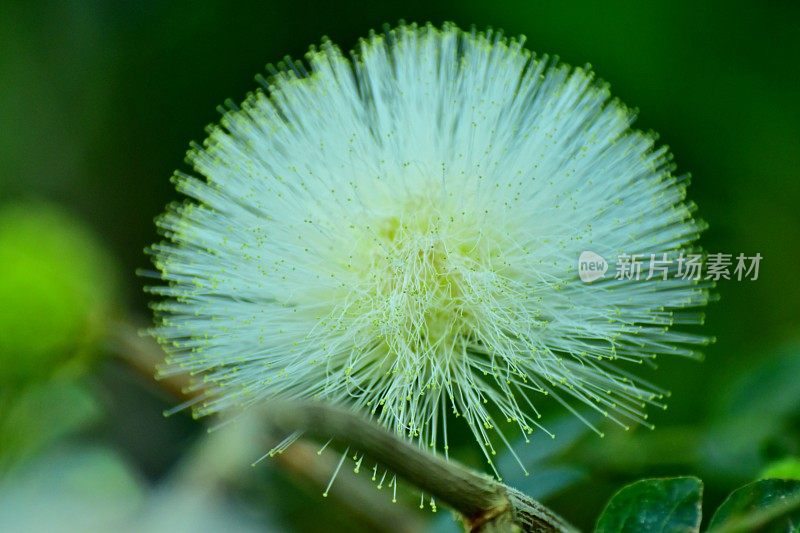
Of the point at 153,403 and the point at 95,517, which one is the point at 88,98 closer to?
the point at 153,403

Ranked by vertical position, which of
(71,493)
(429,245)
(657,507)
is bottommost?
(71,493)

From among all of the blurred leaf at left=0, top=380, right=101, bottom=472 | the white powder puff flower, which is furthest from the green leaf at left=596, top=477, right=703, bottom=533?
the blurred leaf at left=0, top=380, right=101, bottom=472

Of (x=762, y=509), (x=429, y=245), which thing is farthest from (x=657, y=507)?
(x=429, y=245)

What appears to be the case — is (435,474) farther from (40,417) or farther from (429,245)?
(40,417)

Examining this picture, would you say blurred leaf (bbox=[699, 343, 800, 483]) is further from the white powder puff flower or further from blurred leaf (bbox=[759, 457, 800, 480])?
the white powder puff flower

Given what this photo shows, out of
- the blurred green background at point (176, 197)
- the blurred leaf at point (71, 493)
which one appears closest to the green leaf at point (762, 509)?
the blurred green background at point (176, 197)

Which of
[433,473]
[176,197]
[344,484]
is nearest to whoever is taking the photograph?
[433,473]

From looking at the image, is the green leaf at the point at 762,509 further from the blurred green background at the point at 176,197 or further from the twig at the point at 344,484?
the twig at the point at 344,484
